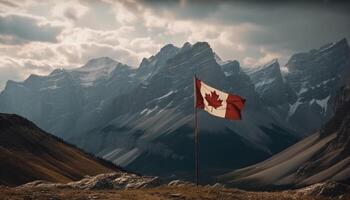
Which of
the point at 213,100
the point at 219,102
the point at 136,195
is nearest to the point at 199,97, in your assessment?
the point at 213,100

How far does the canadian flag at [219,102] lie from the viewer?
59250mm

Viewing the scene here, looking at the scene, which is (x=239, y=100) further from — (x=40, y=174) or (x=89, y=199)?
(x=40, y=174)

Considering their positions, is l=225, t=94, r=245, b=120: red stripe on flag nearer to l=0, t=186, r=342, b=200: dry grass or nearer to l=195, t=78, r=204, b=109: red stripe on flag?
l=195, t=78, r=204, b=109: red stripe on flag

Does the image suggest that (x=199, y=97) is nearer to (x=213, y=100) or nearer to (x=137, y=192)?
(x=213, y=100)

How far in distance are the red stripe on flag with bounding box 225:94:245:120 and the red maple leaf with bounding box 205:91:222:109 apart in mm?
964

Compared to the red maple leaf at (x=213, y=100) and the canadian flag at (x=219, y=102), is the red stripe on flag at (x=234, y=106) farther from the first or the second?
the red maple leaf at (x=213, y=100)

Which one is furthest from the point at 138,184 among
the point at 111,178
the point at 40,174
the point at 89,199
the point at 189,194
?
the point at 40,174

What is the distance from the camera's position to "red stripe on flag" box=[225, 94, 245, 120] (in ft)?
194

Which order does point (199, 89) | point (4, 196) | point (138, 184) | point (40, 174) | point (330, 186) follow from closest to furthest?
point (4, 196) → point (199, 89) → point (330, 186) → point (138, 184) → point (40, 174)

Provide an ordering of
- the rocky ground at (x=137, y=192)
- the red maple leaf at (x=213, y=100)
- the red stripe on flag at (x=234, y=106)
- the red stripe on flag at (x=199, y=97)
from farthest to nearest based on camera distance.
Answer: the red stripe on flag at (x=199, y=97)
the red maple leaf at (x=213, y=100)
the red stripe on flag at (x=234, y=106)
the rocky ground at (x=137, y=192)

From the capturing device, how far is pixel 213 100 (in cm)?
6016

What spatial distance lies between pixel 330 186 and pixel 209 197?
18129 millimetres

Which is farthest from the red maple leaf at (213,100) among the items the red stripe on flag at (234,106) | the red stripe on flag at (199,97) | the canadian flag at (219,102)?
the red stripe on flag at (234,106)

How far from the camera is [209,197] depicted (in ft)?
182
